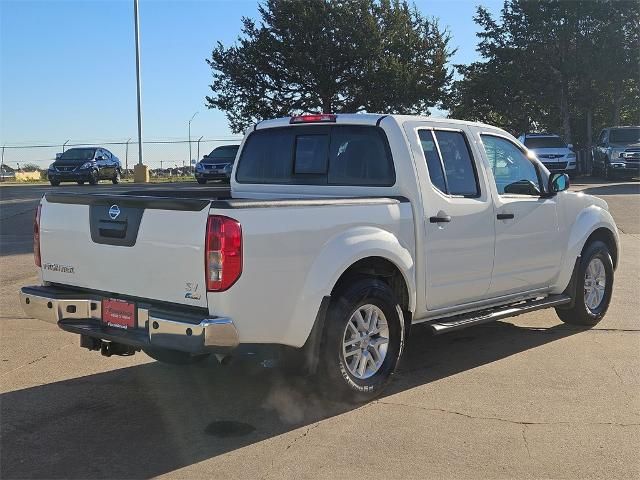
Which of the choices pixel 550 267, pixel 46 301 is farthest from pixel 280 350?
pixel 550 267

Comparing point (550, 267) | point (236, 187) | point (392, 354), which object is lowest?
point (392, 354)

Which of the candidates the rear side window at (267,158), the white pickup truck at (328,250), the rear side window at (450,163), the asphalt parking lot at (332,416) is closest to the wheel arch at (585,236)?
the white pickup truck at (328,250)

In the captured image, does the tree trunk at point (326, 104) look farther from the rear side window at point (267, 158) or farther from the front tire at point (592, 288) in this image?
the rear side window at point (267, 158)

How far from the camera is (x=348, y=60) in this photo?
35.3m

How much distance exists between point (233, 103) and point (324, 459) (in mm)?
34999

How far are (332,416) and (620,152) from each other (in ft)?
76.9

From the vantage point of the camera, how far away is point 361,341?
4.77 meters

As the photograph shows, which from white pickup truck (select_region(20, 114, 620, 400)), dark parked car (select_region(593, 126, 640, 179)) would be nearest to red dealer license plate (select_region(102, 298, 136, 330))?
white pickup truck (select_region(20, 114, 620, 400))

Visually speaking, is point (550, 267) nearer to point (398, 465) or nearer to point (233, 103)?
point (398, 465)

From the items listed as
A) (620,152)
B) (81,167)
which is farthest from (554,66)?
(81,167)

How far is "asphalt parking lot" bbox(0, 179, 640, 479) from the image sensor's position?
3.78 meters

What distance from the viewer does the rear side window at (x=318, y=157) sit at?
208 inches

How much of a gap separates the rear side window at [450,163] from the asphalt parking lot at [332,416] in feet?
4.83

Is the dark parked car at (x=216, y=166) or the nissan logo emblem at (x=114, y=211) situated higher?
the dark parked car at (x=216, y=166)
